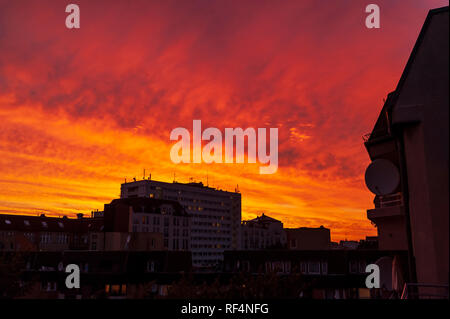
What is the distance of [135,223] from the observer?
138 m

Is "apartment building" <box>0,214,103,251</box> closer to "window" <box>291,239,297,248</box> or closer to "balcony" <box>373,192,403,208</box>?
"window" <box>291,239,297,248</box>

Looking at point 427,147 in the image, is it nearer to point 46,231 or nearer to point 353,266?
point 353,266

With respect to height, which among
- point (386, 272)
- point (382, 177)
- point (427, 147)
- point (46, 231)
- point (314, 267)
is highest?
point (46, 231)

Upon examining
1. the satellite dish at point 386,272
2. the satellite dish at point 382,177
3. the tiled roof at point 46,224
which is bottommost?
the satellite dish at point 386,272

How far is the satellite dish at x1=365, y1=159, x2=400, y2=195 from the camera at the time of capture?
18391mm

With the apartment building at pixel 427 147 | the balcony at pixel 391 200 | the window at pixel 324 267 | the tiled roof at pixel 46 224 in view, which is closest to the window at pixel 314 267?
the window at pixel 324 267

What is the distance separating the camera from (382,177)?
18.8 meters

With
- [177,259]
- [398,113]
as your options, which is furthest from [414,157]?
[177,259]

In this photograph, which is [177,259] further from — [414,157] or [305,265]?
[414,157]

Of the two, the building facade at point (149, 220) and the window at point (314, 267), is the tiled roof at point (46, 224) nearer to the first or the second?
the building facade at point (149, 220)

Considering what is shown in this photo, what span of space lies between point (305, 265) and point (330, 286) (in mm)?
4687

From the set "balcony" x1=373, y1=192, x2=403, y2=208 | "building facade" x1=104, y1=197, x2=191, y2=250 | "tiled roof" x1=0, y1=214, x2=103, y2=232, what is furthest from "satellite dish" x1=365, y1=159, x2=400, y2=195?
"tiled roof" x1=0, y1=214, x2=103, y2=232

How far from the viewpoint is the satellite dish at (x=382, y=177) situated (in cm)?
1839

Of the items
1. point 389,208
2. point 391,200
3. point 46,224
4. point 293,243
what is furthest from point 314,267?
point 46,224
